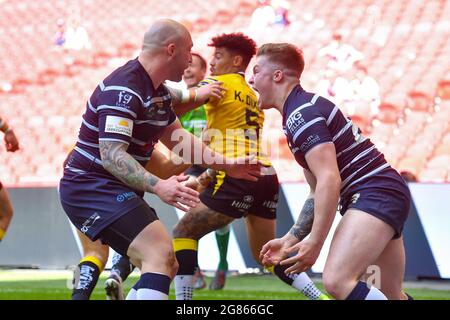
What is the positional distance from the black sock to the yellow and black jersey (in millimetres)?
1397

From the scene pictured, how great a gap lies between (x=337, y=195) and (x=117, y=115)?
1.31 metres

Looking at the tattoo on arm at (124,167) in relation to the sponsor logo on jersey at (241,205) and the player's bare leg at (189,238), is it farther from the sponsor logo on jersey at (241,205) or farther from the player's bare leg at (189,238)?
the sponsor logo on jersey at (241,205)

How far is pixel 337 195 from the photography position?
452cm

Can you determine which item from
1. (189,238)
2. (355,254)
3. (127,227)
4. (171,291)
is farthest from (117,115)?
(171,291)

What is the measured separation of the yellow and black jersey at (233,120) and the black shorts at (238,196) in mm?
236

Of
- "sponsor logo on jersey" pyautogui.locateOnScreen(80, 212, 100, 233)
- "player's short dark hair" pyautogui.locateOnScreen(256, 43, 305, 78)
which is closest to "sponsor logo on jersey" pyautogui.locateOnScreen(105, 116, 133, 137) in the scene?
"sponsor logo on jersey" pyautogui.locateOnScreen(80, 212, 100, 233)

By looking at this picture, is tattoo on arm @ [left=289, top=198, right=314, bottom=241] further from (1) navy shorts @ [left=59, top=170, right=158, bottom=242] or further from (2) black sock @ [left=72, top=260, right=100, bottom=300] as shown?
(2) black sock @ [left=72, top=260, right=100, bottom=300]

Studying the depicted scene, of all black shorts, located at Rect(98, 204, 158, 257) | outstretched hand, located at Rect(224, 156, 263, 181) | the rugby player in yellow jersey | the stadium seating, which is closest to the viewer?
black shorts, located at Rect(98, 204, 158, 257)


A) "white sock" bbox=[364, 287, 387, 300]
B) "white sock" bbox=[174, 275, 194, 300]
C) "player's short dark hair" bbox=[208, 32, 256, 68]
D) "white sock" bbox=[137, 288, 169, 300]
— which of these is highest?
"player's short dark hair" bbox=[208, 32, 256, 68]

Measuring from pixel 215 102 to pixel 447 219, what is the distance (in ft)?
13.2

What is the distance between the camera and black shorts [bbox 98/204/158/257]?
494 cm

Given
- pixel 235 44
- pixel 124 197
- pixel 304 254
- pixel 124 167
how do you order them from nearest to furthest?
pixel 304 254 < pixel 124 167 < pixel 124 197 < pixel 235 44

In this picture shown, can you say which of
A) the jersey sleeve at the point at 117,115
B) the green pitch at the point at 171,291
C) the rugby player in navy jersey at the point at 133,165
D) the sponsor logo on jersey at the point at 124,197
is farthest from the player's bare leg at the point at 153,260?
the green pitch at the point at 171,291

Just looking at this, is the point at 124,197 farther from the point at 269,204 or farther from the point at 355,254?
the point at 269,204
